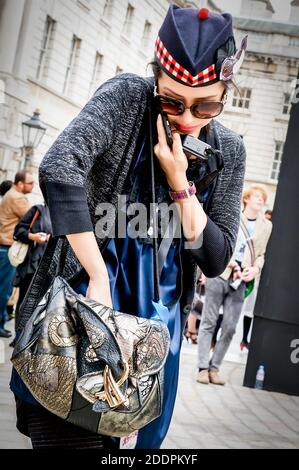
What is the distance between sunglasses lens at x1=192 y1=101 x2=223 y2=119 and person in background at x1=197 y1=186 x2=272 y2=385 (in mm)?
6102

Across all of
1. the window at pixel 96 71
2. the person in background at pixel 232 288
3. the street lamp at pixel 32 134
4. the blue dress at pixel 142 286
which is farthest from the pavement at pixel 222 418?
the window at pixel 96 71

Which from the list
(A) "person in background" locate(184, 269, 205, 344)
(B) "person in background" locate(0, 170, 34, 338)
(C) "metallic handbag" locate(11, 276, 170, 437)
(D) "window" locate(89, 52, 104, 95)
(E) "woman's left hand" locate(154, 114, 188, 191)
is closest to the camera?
(C) "metallic handbag" locate(11, 276, 170, 437)

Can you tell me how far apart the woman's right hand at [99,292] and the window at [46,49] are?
21.8 meters

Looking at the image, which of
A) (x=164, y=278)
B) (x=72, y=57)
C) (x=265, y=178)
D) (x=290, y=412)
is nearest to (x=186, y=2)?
(x=290, y=412)

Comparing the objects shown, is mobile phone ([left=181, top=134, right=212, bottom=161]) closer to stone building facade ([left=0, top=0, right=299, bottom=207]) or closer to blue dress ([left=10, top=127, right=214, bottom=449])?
blue dress ([left=10, top=127, right=214, bottom=449])

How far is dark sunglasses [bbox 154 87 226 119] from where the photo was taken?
6.86 ft

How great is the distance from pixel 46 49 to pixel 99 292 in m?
22.2

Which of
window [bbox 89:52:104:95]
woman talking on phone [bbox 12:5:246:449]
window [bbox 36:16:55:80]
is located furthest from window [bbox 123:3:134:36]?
woman talking on phone [bbox 12:5:246:449]

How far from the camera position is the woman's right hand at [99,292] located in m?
1.93

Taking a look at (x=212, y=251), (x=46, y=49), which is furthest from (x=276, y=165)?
(x=212, y=251)

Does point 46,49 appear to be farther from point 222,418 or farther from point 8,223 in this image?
point 222,418

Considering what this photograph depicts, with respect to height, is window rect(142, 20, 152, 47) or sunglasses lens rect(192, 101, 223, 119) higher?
window rect(142, 20, 152, 47)

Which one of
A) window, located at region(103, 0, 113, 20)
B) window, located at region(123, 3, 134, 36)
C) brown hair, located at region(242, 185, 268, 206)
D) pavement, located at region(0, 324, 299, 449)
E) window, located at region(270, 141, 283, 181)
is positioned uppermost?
window, located at region(103, 0, 113, 20)

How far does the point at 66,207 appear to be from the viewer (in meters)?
1.93
